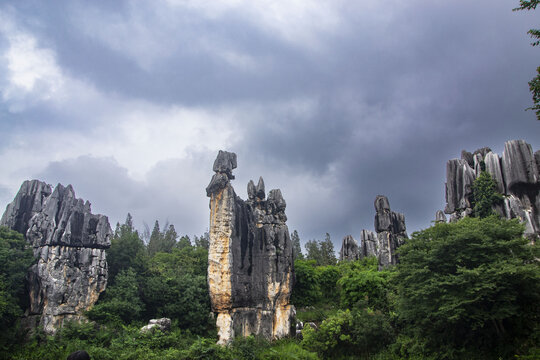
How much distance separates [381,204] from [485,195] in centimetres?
1230

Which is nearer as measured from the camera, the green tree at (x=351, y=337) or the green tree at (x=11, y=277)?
the green tree at (x=351, y=337)

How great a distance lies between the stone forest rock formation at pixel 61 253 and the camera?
23312 mm

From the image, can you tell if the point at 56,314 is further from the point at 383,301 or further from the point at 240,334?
the point at 383,301

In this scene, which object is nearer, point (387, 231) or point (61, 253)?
point (61, 253)

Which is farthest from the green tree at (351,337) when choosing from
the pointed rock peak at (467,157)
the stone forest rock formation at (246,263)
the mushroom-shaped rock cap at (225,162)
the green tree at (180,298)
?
the pointed rock peak at (467,157)

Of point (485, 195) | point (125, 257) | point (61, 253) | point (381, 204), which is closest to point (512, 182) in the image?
point (485, 195)

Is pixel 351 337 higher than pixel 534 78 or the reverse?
the reverse

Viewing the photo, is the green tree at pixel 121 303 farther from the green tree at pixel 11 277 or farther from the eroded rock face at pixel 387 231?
the eroded rock face at pixel 387 231

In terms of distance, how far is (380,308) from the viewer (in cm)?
2616

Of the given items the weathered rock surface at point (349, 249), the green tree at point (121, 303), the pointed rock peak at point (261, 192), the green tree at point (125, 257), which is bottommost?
the green tree at point (121, 303)

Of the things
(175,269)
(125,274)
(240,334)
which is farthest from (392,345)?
Result: (125,274)

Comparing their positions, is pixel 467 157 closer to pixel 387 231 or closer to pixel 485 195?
pixel 485 195

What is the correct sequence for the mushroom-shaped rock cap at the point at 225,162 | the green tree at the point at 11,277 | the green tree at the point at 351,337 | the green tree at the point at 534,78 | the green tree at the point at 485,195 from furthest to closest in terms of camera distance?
the mushroom-shaped rock cap at the point at 225,162 → the green tree at the point at 485,195 → the green tree at the point at 11,277 → the green tree at the point at 351,337 → the green tree at the point at 534,78

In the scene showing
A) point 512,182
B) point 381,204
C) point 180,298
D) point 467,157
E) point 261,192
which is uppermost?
point 467,157
